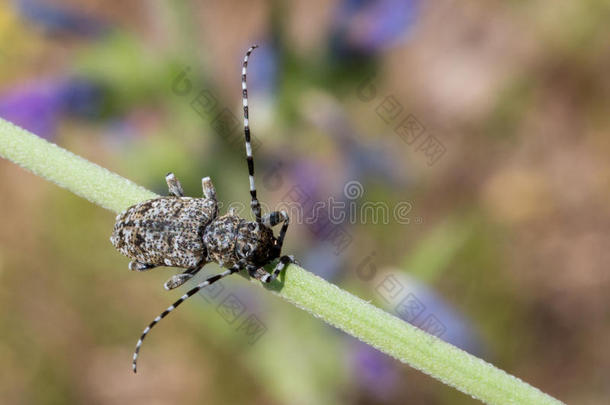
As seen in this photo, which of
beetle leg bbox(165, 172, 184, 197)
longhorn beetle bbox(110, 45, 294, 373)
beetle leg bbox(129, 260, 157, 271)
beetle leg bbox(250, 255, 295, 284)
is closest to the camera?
beetle leg bbox(250, 255, 295, 284)

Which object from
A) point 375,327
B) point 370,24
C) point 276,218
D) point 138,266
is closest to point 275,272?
point 375,327

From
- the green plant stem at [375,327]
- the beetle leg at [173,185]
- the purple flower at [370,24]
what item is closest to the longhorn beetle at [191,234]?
the beetle leg at [173,185]

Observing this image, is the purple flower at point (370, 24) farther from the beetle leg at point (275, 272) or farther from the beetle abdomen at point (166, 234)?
the beetle leg at point (275, 272)

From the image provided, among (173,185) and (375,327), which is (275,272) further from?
(173,185)

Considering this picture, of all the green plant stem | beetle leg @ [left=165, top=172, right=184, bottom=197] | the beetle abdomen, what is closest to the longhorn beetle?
the beetle abdomen

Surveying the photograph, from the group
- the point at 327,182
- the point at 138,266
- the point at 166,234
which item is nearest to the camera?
the point at 166,234

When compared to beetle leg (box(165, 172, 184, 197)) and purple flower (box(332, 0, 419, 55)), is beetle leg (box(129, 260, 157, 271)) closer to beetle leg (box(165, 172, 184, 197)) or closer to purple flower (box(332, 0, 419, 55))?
beetle leg (box(165, 172, 184, 197))

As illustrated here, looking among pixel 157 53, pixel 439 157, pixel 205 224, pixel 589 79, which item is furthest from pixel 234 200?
pixel 589 79
